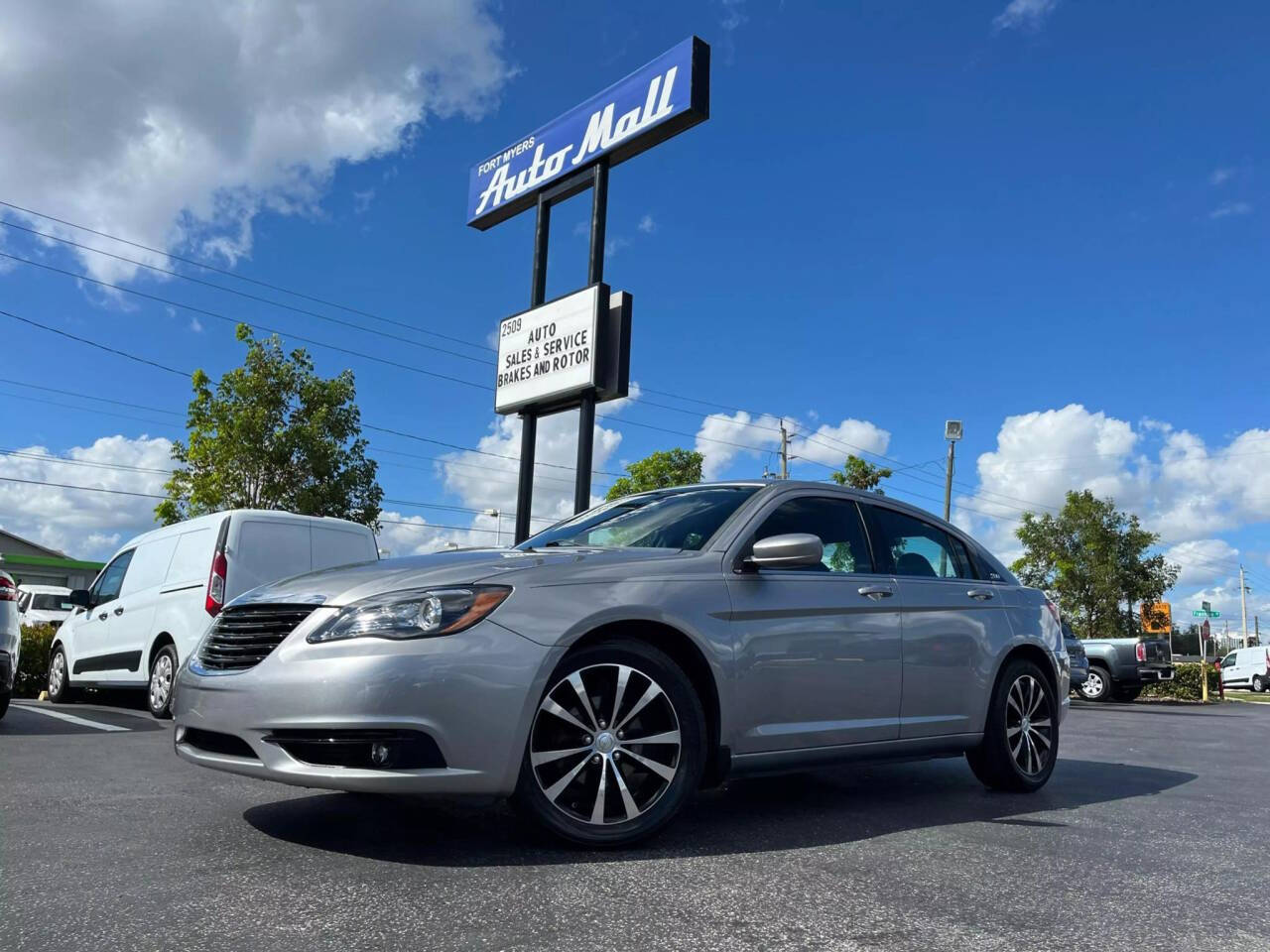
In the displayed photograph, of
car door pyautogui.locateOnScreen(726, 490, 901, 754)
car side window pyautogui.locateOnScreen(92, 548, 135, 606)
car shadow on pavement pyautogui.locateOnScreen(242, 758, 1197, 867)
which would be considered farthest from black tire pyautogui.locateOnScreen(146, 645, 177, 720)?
car door pyautogui.locateOnScreen(726, 490, 901, 754)

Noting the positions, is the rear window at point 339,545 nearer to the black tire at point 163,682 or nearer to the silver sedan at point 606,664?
the black tire at point 163,682

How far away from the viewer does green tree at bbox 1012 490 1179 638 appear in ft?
138

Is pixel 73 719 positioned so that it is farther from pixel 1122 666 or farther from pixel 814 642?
pixel 1122 666

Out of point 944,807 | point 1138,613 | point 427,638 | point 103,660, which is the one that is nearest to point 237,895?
point 427,638

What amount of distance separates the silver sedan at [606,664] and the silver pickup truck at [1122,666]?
1701 centimetres

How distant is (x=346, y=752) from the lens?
3.52 metres

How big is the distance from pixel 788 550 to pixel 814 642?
550 mm

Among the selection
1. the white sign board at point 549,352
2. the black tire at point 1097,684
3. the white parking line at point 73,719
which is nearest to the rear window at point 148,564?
the white parking line at point 73,719

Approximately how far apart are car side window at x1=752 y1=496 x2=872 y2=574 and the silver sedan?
1cm

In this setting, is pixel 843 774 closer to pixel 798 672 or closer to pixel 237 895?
pixel 798 672

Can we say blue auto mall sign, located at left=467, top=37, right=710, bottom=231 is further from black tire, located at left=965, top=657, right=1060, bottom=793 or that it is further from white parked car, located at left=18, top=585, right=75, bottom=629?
white parked car, located at left=18, top=585, right=75, bottom=629

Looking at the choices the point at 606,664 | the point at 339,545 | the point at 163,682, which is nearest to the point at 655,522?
the point at 606,664

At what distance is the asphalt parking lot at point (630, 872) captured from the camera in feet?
9.21

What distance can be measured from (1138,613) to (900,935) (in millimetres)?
44936
